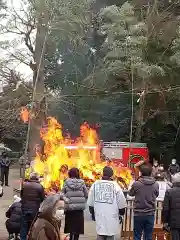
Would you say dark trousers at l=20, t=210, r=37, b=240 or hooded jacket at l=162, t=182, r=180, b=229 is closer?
hooded jacket at l=162, t=182, r=180, b=229

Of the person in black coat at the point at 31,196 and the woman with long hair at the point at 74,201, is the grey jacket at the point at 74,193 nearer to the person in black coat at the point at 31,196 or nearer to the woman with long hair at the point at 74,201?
the woman with long hair at the point at 74,201

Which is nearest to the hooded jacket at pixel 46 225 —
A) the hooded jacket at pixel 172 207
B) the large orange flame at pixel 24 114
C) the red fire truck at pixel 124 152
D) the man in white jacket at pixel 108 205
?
the man in white jacket at pixel 108 205

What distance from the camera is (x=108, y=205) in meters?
7.14

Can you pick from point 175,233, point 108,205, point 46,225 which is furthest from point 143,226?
point 46,225

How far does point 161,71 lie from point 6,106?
8.17 metres

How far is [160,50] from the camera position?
81.6ft

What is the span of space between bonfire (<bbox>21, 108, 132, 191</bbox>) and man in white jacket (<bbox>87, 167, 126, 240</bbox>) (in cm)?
657

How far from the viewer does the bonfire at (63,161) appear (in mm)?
15418

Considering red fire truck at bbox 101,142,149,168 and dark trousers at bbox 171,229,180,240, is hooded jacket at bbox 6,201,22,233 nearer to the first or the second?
dark trousers at bbox 171,229,180,240

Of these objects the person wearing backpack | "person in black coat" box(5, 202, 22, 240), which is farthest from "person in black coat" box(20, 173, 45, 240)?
the person wearing backpack

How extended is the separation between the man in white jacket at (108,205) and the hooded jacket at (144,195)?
0.65m

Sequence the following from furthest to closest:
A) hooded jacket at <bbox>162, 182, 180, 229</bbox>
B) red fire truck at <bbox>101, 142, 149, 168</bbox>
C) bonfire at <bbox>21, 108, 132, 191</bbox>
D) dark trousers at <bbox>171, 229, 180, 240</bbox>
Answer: red fire truck at <bbox>101, 142, 149, 168</bbox>
bonfire at <bbox>21, 108, 132, 191</bbox>
dark trousers at <bbox>171, 229, 180, 240</bbox>
hooded jacket at <bbox>162, 182, 180, 229</bbox>

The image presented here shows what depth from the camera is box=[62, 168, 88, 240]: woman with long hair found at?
8273 mm

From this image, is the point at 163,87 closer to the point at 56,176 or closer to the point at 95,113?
the point at 95,113
